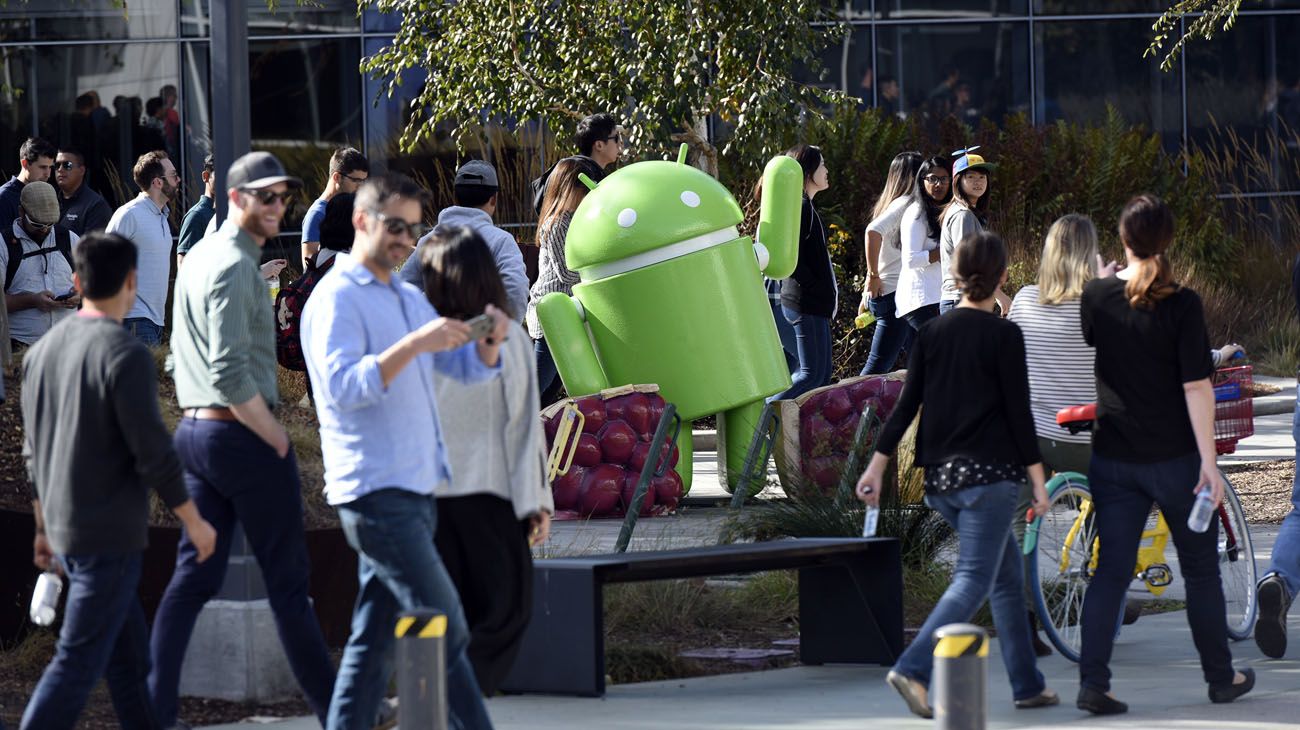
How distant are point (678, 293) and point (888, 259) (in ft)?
5.94

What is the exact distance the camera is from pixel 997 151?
55.5 feet

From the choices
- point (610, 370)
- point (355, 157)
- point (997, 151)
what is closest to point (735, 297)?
point (610, 370)

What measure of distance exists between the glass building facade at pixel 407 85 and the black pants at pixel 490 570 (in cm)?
1436

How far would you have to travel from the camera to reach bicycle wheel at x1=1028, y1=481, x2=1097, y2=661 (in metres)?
6.74

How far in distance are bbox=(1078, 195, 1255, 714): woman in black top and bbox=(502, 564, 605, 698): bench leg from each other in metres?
1.50

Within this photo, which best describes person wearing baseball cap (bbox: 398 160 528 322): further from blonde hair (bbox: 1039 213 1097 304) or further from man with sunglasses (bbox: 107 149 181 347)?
blonde hair (bbox: 1039 213 1097 304)

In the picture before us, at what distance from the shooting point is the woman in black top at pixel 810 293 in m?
10.8

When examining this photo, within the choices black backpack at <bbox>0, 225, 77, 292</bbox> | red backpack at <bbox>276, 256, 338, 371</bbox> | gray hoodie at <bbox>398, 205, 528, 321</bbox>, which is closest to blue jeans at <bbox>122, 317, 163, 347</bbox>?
black backpack at <bbox>0, 225, 77, 292</bbox>

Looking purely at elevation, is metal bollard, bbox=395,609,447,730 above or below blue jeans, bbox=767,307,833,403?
below

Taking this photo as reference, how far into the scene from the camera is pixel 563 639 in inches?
248

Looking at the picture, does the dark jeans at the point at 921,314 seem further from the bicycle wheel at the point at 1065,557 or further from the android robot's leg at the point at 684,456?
the bicycle wheel at the point at 1065,557

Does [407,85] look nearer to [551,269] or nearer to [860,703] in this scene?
[551,269]

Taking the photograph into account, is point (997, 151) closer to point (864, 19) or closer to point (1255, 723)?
point (864, 19)

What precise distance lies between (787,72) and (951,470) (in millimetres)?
9264
